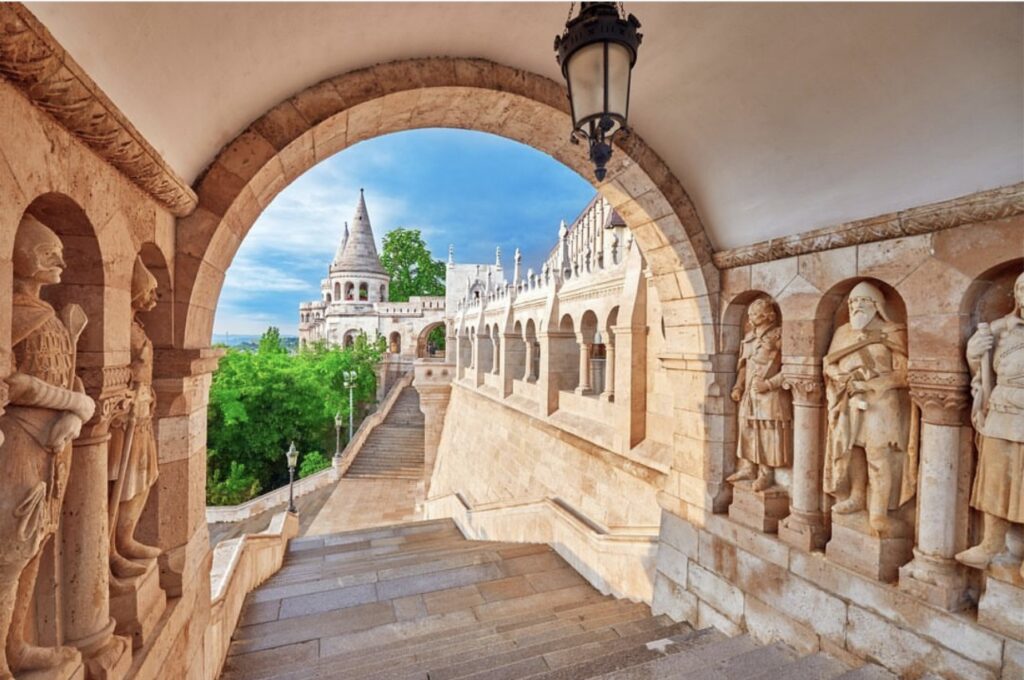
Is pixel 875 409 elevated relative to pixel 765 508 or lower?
elevated

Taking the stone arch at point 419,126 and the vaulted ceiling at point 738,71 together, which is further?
the stone arch at point 419,126

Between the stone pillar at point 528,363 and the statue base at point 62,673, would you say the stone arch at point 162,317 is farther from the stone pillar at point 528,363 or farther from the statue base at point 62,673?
the stone pillar at point 528,363

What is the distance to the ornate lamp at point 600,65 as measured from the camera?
1.85 meters

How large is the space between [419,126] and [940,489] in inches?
151

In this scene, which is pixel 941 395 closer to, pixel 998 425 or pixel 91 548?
pixel 998 425

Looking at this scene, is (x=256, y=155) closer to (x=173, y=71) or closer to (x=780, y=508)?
(x=173, y=71)

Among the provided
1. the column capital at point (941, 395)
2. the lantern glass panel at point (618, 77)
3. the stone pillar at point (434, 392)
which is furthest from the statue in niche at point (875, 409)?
the stone pillar at point (434, 392)

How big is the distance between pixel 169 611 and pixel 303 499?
15.0m

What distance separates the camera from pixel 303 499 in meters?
16.0

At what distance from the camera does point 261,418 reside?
19562 millimetres

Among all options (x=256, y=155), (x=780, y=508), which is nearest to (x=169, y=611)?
(x=256, y=155)

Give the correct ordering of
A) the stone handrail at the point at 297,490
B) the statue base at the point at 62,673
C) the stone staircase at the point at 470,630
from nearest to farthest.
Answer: the statue base at the point at 62,673, the stone staircase at the point at 470,630, the stone handrail at the point at 297,490

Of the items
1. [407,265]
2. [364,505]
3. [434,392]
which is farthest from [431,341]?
[364,505]

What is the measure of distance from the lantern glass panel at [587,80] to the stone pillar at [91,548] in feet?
7.14
